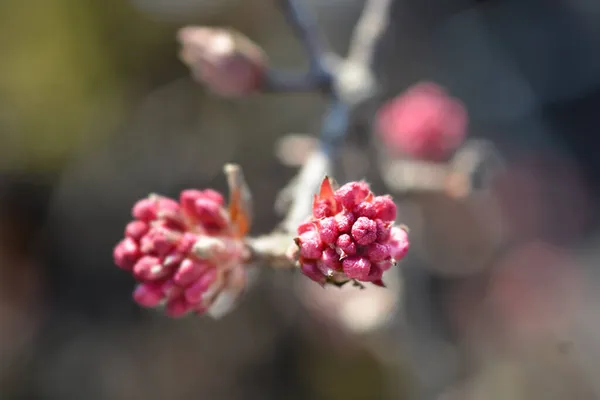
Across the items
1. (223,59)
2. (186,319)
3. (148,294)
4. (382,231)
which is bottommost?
(148,294)

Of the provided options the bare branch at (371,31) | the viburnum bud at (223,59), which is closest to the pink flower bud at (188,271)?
the viburnum bud at (223,59)

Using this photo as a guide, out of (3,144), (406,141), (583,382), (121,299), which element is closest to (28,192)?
(3,144)

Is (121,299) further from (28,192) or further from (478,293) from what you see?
(478,293)

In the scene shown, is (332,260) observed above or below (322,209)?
below

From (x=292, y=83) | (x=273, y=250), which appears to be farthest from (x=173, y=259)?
(x=292, y=83)

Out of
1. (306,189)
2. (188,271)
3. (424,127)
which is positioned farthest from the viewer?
(424,127)

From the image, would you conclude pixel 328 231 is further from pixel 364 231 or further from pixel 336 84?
pixel 336 84

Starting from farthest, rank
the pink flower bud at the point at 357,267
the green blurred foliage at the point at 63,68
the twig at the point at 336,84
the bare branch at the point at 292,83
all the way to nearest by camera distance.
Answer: the green blurred foliage at the point at 63,68 < the bare branch at the point at 292,83 < the twig at the point at 336,84 < the pink flower bud at the point at 357,267

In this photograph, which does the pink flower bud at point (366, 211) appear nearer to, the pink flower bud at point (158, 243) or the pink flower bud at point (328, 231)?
the pink flower bud at point (328, 231)
